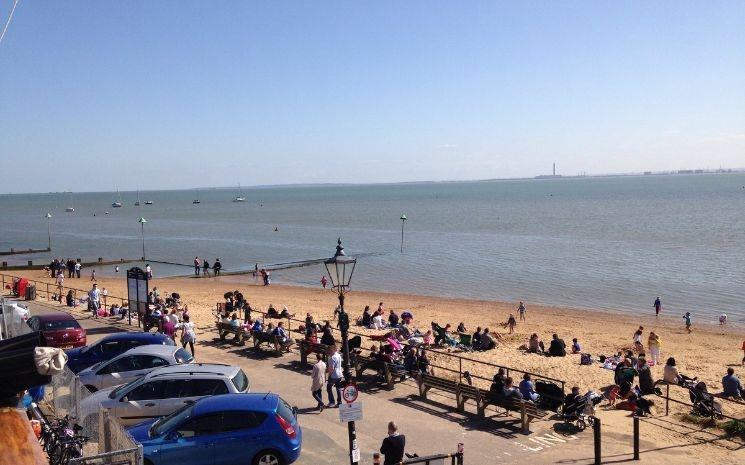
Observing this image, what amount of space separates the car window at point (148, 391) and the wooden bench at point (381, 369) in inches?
231

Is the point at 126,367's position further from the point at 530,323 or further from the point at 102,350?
the point at 530,323

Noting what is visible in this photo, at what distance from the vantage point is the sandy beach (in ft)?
71.3

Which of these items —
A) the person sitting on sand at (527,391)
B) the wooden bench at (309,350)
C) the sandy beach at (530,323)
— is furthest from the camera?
the sandy beach at (530,323)

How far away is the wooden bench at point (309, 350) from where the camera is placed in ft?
58.5

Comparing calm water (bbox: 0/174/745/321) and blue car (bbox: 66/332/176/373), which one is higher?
blue car (bbox: 66/332/176/373)

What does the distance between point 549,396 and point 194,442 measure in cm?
837

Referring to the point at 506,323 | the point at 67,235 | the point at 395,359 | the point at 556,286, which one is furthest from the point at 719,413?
the point at 67,235

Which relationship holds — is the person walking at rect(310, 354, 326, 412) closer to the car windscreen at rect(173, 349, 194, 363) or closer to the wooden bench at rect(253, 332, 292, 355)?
the car windscreen at rect(173, 349, 194, 363)

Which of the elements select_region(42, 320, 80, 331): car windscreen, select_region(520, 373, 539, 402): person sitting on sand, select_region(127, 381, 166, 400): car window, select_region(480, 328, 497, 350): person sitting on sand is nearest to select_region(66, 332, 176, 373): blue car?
select_region(42, 320, 80, 331): car windscreen

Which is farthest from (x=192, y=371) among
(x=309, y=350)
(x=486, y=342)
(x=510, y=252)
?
(x=510, y=252)

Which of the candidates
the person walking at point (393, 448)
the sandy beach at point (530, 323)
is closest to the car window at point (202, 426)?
the person walking at point (393, 448)

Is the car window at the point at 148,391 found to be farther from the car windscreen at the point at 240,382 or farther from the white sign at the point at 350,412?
the white sign at the point at 350,412

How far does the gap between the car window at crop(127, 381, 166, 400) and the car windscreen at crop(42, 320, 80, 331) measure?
30.1ft

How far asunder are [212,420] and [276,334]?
29.6 ft
